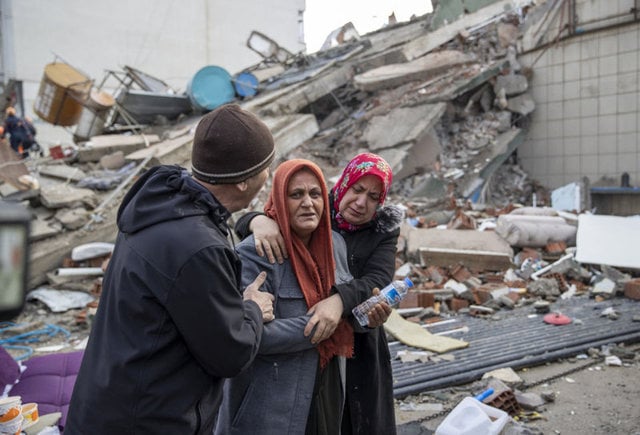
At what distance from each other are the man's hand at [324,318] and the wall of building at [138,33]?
67.2 feet

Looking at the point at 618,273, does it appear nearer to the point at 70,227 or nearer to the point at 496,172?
the point at 496,172

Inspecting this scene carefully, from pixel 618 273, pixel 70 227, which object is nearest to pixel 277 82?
pixel 70 227

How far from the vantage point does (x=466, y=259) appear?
6.72m

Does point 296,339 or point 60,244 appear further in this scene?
point 60,244

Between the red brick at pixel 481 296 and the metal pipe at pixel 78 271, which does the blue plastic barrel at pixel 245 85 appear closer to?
the metal pipe at pixel 78 271

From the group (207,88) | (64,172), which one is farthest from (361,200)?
(207,88)

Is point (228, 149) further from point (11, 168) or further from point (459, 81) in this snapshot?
point (459, 81)

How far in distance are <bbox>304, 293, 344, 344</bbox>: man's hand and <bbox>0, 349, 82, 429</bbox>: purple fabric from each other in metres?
1.79

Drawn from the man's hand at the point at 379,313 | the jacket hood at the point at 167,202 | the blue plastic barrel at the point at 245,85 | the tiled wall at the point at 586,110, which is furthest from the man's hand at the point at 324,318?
the blue plastic barrel at the point at 245,85

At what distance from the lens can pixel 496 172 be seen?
10.6 m

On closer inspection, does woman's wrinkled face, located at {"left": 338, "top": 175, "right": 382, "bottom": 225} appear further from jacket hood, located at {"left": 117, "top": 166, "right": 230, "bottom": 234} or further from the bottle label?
jacket hood, located at {"left": 117, "top": 166, "right": 230, "bottom": 234}

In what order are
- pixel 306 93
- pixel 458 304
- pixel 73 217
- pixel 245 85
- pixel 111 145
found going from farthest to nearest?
1. pixel 245 85
2. pixel 306 93
3. pixel 111 145
4. pixel 73 217
5. pixel 458 304

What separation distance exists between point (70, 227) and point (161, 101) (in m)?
5.80

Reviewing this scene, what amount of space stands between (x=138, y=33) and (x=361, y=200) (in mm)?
Answer: 23492
